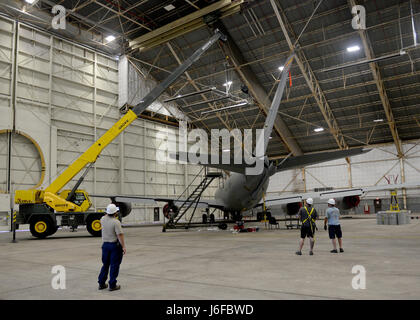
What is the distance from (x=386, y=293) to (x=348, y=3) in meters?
26.3

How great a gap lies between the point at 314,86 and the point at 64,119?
25523 millimetres

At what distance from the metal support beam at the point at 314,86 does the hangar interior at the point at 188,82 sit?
6.2 inches

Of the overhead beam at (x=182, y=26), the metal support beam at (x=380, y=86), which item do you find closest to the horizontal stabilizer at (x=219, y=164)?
the overhead beam at (x=182, y=26)

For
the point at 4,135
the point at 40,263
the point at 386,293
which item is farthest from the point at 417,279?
the point at 4,135

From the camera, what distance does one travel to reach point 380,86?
32.3 meters

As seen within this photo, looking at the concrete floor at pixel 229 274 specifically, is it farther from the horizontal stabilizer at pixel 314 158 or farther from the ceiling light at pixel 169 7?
the ceiling light at pixel 169 7

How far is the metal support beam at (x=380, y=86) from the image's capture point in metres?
A: 27.2

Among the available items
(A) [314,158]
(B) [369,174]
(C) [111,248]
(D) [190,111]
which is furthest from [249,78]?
(C) [111,248]

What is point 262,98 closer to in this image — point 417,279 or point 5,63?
point 5,63

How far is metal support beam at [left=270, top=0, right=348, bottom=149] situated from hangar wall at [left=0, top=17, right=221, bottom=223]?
18551 mm

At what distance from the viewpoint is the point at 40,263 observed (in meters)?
9.83

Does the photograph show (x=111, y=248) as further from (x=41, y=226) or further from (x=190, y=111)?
(x=190, y=111)

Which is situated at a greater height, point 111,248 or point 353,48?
point 353,48
